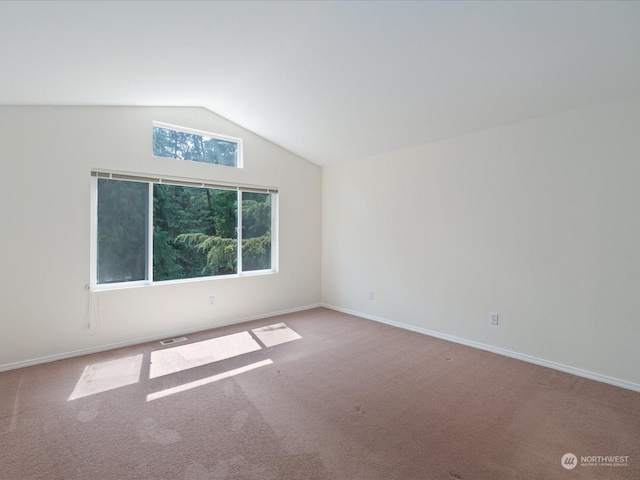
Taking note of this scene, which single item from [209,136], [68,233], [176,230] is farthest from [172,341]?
[209,136]

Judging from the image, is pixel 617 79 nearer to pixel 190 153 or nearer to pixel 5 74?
pixel 190 153

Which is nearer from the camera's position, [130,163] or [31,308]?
[31,308]

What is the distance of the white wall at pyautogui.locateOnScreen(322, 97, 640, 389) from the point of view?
9.18 ft

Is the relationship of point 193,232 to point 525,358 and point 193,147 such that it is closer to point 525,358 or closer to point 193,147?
point 193,147

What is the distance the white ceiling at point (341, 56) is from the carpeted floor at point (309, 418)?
245 cm

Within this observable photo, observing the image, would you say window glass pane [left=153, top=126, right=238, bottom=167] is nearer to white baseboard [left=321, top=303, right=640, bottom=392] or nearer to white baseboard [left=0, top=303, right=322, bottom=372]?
white baseboard [left=0, top=303, right=322, bottom=372]

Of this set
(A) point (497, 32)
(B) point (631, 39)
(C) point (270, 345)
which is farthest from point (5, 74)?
(B) point (631, 39)

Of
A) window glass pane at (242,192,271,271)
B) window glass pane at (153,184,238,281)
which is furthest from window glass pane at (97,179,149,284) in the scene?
window glass pane at (242,192,271,271)

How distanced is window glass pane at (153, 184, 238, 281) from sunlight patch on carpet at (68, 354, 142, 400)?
1103 mm

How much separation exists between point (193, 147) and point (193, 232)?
110 centimetres

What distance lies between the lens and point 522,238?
3338 millimetres

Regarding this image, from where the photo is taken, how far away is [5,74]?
2363mm

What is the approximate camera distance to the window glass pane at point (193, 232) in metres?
4.02

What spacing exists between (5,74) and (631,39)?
14.3 ft
